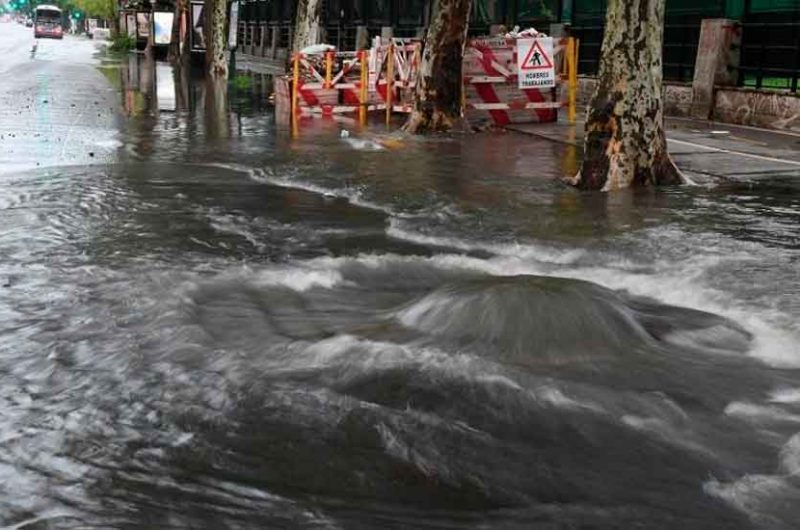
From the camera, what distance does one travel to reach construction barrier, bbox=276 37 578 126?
56.7 ft

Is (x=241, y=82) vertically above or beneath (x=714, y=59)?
beneath

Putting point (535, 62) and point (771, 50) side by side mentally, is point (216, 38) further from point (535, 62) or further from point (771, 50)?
point (771, 50)

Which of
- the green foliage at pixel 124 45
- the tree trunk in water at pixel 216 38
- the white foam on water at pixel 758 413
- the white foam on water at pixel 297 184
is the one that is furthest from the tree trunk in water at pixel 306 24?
the green foliage at pixel 124 45

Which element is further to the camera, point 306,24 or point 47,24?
point 47,24

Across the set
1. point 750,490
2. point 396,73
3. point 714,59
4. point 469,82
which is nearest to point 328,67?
point 396,73

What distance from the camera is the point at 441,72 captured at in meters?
16.0

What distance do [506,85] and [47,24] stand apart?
277 ft

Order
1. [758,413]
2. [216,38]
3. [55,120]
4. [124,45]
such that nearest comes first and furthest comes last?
[758,413] → [55,120] → [216,38] → [124,45]

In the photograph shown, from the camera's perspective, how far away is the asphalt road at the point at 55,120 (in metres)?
13.0

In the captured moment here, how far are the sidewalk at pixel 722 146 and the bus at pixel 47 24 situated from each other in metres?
82.8

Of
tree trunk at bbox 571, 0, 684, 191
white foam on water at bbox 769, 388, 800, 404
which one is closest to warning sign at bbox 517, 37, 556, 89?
tree trunk at bbox 571, 0, 684, 191

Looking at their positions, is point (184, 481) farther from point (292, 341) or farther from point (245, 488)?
point (292, 341)

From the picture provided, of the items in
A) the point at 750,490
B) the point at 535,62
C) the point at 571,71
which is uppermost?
the point at 535,62

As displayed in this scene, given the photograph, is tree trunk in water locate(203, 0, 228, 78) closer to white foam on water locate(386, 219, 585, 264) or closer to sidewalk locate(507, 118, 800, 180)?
sidewalk locate(507, 118, 800, 180)
